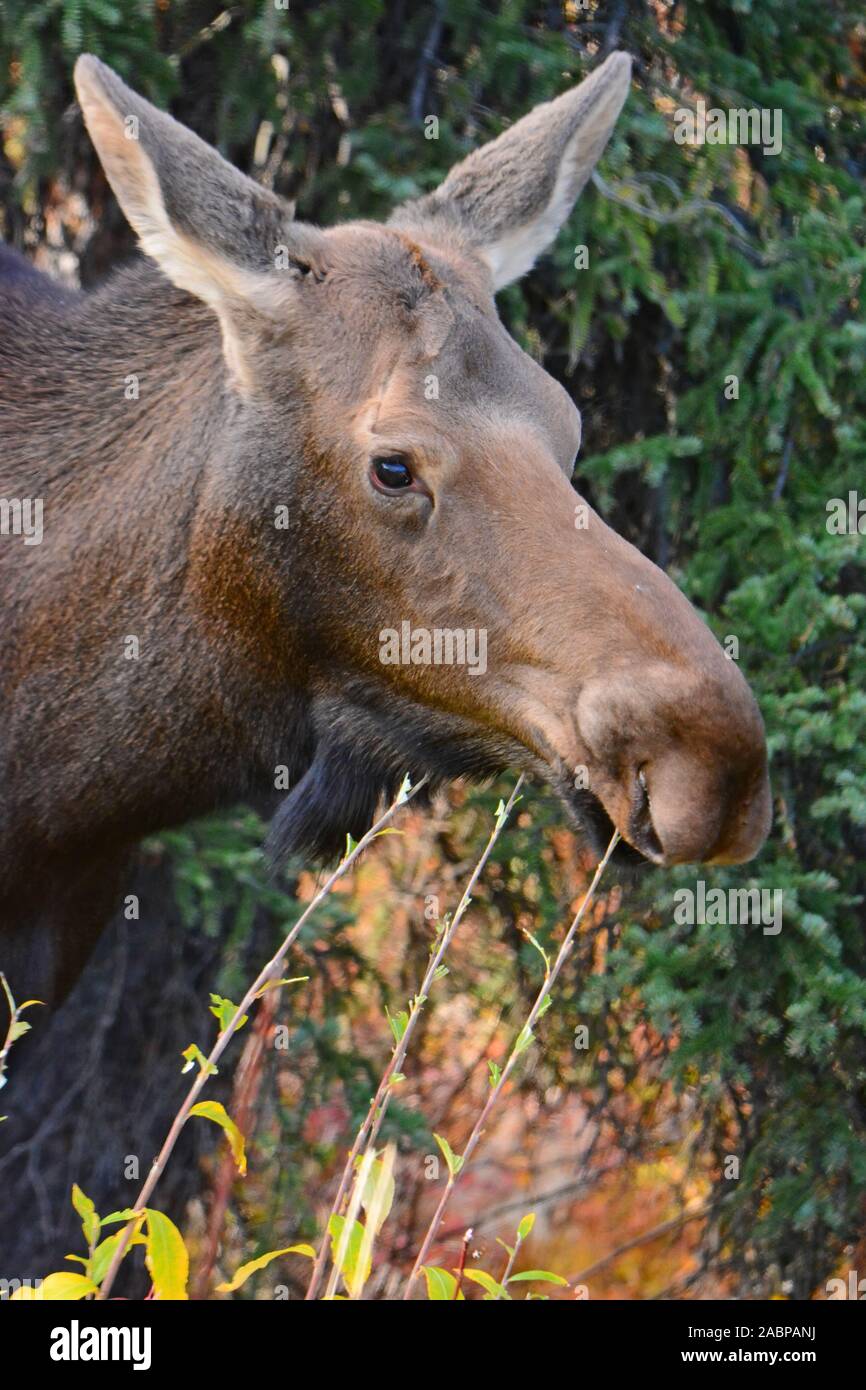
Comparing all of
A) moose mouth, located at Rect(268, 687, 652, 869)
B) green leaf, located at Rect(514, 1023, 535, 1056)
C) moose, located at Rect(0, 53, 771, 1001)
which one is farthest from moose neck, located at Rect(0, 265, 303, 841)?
green leaf, located at Rect(514, 1023, 535, 1056)

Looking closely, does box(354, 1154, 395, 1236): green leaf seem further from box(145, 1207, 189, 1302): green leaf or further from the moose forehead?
the moose forehead

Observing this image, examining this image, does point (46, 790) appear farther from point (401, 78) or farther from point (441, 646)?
point (401, 78)

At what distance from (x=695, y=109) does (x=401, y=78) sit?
95 cm

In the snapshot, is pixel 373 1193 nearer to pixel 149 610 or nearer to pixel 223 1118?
pixel 223 1118

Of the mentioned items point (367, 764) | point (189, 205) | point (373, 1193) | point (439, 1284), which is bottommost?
point (439, 1284)

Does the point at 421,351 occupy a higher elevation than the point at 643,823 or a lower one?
higher

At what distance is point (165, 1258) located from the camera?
220cm

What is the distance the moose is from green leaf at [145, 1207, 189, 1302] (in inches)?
46.3

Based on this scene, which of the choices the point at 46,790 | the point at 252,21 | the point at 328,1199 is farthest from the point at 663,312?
the point at 328,1199

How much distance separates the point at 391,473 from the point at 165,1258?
5.65ft

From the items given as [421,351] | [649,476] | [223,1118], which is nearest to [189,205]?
[421,351]

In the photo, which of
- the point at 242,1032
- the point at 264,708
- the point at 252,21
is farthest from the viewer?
the point at 242,1032

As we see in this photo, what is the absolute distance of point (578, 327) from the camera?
190 inches

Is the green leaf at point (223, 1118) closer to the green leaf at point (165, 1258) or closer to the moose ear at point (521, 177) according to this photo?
the green leaf at point (165, 1258)
